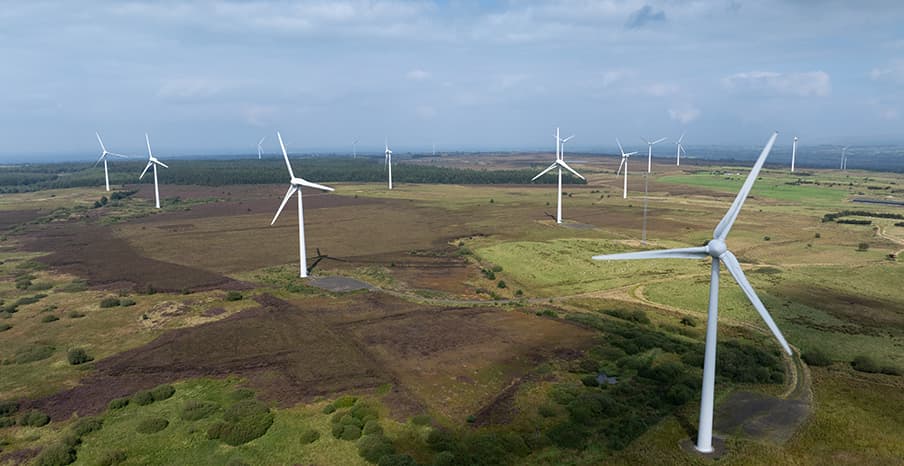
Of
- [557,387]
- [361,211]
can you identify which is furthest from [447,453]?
[361,211]

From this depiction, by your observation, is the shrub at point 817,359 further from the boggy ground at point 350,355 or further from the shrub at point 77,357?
the shrub at point 77,357

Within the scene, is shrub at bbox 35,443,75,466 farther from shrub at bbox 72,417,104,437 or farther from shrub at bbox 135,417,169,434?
shrub at bbox 135,417,169,434

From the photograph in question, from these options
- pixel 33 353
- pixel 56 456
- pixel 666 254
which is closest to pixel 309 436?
pixel 56 456

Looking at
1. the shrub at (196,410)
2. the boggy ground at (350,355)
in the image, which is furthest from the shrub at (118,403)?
the shrub at (196,410)

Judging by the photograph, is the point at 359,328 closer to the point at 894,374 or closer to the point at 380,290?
the point at 380,290

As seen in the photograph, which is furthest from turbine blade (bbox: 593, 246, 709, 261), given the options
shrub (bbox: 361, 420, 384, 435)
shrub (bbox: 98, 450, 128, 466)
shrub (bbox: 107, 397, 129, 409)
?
shrub (bbox: 107, 397, 129, 409)

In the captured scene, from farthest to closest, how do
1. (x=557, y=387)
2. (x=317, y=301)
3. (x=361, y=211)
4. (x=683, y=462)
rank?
(x=361, y=211)
(x=317, y=301)
(x=557, y=387)
(x=683, y=462)

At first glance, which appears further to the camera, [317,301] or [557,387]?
[317,301]
